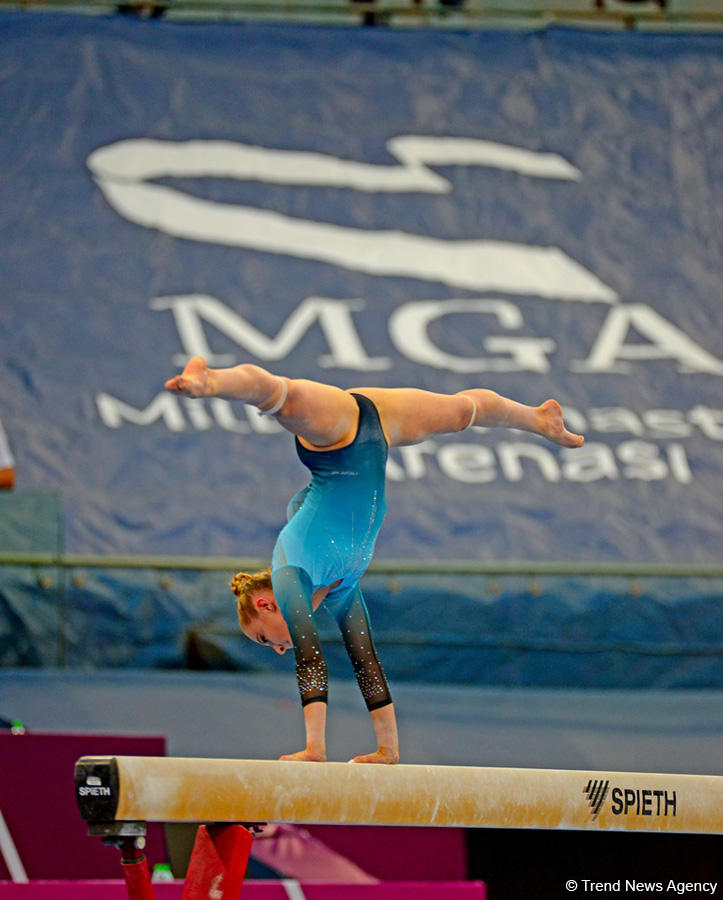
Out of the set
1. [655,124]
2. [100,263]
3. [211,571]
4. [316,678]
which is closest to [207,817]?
[316,678]

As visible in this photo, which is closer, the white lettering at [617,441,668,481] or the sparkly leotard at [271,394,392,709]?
the sparkly leotard at [271,394,392,709]

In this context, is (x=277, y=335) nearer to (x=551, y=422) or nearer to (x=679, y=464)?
(x=679, y=464)

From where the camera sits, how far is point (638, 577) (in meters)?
6.86

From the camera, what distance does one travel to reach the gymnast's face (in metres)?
3.61

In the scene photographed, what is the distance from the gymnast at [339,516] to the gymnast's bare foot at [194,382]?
13.6 inches

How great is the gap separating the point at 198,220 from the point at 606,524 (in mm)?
3399

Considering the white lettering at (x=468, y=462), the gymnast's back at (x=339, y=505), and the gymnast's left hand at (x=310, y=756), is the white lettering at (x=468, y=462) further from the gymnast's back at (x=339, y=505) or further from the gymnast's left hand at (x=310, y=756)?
the gymnast's left hand at (x=310, y=756)

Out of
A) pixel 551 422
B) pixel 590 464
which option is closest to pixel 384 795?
pixel 551 422

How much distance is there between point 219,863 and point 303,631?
67 cm

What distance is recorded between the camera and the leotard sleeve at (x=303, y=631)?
3.35m

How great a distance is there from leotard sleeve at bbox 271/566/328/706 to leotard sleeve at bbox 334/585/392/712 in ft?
0.60

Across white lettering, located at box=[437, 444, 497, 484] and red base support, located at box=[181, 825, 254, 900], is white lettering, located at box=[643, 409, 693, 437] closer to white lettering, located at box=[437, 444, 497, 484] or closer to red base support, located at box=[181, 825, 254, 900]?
white lettering, located at box=[437, 444, 497, 484]

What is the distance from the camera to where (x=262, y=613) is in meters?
3.62

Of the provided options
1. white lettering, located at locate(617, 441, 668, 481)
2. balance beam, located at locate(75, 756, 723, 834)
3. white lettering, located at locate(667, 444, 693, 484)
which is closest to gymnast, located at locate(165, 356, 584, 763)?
balance beam, located at locate(75, 756, 723, 834)
